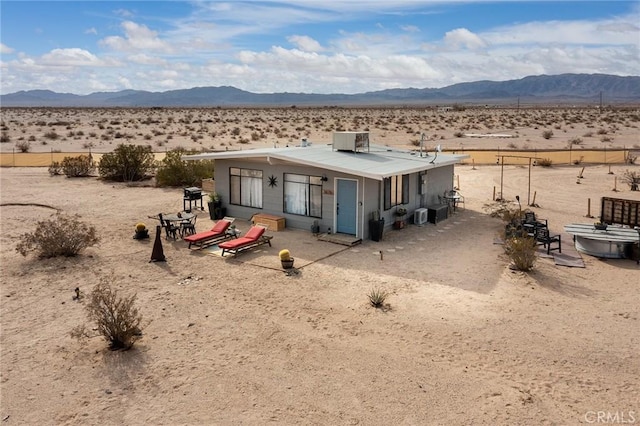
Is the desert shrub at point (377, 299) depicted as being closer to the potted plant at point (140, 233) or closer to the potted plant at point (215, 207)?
the potted plant at point (140, 233)

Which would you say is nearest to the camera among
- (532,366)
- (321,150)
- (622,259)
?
(532,366)

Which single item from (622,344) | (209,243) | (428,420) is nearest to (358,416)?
(428,420)

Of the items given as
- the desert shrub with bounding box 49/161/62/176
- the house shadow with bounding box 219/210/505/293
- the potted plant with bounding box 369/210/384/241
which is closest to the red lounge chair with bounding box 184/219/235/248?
the house shadow with bounding box 219/210/505/293

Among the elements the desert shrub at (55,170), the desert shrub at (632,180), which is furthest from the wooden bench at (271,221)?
the desert shrub at (632,180)

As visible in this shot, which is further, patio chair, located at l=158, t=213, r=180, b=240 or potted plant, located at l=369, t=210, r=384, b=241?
patio chair, located at l=158, t=213, r=180, b=240

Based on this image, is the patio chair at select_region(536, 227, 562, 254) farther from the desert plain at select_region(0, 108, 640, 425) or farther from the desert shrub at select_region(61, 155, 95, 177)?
the desert shrub at select_region(61, 155, 95, 177)

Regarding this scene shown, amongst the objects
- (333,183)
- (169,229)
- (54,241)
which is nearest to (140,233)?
(169,229)

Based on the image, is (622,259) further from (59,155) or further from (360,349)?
(59,155)
